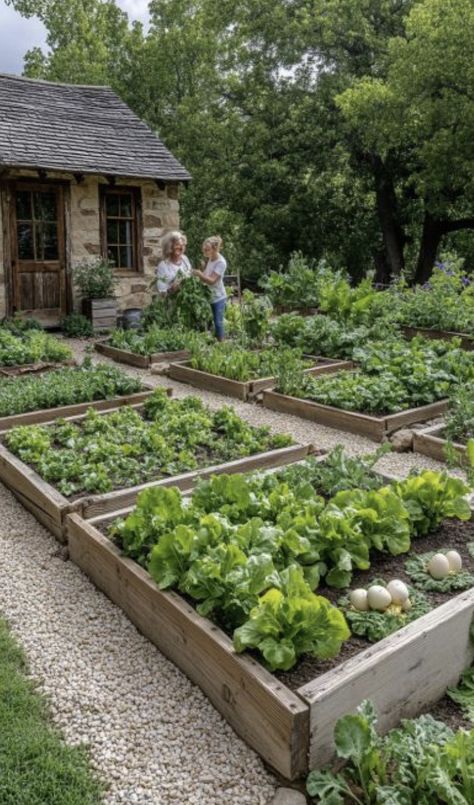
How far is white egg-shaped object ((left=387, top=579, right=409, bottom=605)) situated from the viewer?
3039mm

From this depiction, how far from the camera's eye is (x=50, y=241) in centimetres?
1186

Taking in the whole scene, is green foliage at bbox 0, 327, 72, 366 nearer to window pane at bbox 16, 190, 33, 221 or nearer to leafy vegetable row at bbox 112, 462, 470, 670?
window pane at bbox 16, 190, 33, 221

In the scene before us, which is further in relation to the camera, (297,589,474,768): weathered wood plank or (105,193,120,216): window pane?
(105,193,120,216): window pane

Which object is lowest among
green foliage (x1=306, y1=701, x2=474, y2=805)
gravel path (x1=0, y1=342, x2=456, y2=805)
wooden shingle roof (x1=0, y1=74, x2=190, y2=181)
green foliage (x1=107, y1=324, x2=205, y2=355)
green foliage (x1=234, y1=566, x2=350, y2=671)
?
gravel path (x1=0, y1=342, x2=456, y2=805)

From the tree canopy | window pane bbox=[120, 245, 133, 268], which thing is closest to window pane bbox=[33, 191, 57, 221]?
window pane bbox=[120, 245, 133, 268]

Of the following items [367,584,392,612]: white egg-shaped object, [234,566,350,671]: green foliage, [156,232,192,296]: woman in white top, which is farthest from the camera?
[156,232,192,296]: woman in white top

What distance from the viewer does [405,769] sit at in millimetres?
Answer: 2277

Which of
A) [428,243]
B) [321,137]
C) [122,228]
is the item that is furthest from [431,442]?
[321,137]

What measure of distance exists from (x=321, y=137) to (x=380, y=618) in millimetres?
17213

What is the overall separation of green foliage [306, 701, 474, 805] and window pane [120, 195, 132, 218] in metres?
11.4

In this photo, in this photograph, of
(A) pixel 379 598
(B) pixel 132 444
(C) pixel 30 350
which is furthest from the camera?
(C) pixel 30 350

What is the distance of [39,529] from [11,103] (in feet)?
33.9

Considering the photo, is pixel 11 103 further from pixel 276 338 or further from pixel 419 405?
pixel 419 405

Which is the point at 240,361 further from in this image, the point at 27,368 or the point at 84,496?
the point at 84,496
